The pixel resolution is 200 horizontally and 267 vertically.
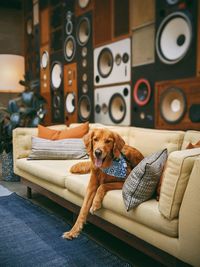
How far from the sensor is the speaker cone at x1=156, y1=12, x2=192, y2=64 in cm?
254

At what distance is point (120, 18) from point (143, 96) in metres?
0.91

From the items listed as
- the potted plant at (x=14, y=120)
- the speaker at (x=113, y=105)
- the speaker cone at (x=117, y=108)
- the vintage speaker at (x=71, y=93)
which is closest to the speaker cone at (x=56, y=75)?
the vintage speaker at (x=71, y=93)

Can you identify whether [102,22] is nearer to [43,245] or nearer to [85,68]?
[85,68]

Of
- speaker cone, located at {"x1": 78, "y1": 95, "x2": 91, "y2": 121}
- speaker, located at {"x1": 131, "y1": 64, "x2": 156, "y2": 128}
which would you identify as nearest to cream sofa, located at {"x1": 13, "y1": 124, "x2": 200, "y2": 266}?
speaker, located at {"x1": 131, "y1": 64, "x2": 156, "y2": 128}

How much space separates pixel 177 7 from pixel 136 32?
0.53 meters

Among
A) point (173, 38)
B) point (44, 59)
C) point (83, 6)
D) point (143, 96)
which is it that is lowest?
point (143, 96)

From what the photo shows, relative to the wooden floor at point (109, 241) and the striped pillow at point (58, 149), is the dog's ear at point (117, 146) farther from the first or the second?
the striped pillow at point (58, 149)

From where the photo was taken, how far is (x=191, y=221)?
1.40m

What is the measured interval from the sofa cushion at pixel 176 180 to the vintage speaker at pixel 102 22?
2240mm

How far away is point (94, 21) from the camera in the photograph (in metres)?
3.64

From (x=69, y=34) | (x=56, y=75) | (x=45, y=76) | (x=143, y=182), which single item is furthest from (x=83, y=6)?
(x=143, y=182)

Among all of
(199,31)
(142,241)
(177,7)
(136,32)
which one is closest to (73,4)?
(136,32)

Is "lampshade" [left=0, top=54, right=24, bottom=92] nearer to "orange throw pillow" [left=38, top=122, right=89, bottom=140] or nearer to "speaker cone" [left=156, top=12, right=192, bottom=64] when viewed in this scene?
"orange throw pillow" [left=38, top=122, right=89, bottom=140]

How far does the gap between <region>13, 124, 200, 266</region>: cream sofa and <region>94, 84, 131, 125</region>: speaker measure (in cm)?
74
